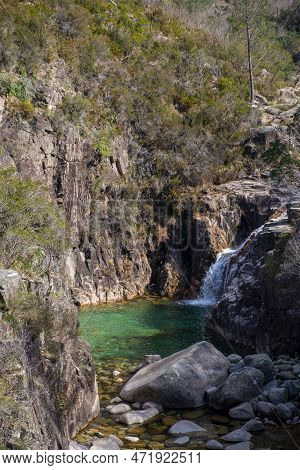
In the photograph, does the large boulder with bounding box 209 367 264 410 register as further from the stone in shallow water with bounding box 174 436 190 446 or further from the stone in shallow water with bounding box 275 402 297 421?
the stone in shallow water with bounding box 174 436 190 446

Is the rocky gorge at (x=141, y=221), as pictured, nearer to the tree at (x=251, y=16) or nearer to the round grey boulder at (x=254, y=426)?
the round grey boulder at (x=254, y=426)

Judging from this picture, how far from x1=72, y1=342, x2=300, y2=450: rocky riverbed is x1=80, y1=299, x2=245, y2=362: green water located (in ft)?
8.30

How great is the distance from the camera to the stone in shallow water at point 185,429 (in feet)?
34.6

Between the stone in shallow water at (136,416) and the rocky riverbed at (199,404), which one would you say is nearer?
the rocky riverbed at (199,404)

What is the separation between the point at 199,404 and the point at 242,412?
124 centimetres

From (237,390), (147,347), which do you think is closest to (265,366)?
(237,390)

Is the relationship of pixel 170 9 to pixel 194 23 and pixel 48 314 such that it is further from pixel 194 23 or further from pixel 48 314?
pixel 48 314

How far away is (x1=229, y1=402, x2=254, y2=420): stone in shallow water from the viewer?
11.3 m

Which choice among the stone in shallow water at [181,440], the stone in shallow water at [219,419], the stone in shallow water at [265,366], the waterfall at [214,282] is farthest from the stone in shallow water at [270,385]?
the waterfall at [214,282]

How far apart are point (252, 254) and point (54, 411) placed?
11.9 meters

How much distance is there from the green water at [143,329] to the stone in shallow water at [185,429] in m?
5.07

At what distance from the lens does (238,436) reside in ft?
33.5

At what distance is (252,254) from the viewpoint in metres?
19.4

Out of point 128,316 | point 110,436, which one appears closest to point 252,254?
point 128,316
